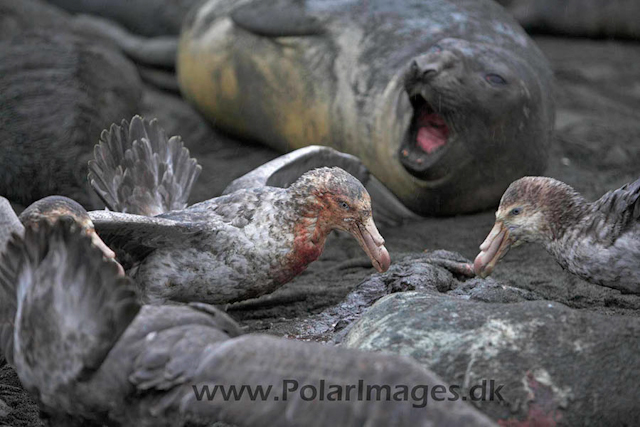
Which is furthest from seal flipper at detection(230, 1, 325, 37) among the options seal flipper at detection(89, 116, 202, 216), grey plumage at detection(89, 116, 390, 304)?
grey plumage at detection(89, 116, 390, 304)

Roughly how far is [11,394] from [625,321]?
2294 mm

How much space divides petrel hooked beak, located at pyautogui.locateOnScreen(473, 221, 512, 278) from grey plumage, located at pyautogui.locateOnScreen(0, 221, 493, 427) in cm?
124

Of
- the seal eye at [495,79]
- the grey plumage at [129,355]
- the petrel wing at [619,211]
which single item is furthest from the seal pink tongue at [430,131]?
the grey plumage at [129,355]

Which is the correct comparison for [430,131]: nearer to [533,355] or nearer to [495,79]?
[495,79]

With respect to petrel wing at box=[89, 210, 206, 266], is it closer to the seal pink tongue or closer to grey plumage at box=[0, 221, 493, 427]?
grey plumage at box=[0, 221, 493, 427]

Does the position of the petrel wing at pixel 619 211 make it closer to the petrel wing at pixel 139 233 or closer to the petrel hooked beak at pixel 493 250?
the petrel hooked beak at pixel 493 250

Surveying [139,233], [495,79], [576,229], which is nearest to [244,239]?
[139,233]

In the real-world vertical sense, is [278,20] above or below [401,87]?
above

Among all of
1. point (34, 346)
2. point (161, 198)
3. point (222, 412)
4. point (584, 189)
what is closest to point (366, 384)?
point (222, 412)

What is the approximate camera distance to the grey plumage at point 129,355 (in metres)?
2.11

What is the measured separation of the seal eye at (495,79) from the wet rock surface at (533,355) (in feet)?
6.90

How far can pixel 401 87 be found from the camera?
16.1 ft

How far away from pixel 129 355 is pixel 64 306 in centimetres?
24

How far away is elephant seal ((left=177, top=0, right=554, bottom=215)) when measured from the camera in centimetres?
466
